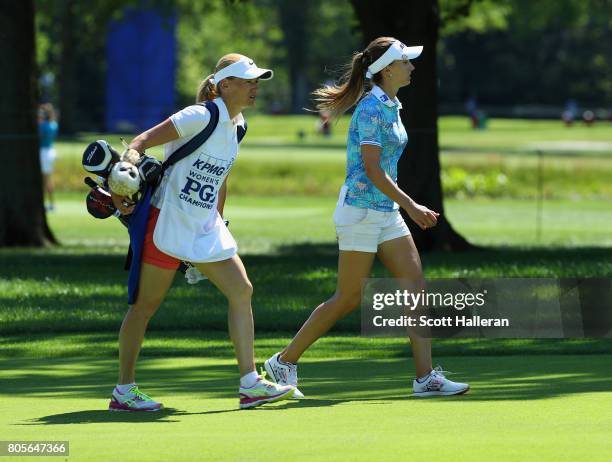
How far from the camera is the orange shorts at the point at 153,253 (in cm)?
802

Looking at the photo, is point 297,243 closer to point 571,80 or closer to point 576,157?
point 576,157

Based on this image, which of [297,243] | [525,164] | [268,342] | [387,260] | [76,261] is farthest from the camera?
[525,164]

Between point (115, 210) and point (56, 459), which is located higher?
point (115, 210)

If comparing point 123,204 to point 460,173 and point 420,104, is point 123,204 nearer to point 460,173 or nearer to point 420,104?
point 420,104

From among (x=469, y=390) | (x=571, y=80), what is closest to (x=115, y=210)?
(x=469, y=390)

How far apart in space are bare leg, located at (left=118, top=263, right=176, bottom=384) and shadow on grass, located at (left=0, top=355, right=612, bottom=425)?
0.95 ft

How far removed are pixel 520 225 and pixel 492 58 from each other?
2906 inches

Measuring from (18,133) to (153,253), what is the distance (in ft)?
41.7

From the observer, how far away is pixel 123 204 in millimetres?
7914

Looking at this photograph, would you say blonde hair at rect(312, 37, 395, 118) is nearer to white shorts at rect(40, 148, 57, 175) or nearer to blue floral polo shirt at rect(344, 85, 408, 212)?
blue floral polo shirt at rect(344, 85, 408, 212)

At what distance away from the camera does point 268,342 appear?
463 inches

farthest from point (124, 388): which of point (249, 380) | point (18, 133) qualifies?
point (18, 133)

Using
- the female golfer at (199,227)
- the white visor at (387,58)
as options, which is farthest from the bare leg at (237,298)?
the white visor at (387,58)

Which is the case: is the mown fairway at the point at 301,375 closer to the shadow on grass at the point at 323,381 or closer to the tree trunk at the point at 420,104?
the shadow on grass at the point at 323,381
